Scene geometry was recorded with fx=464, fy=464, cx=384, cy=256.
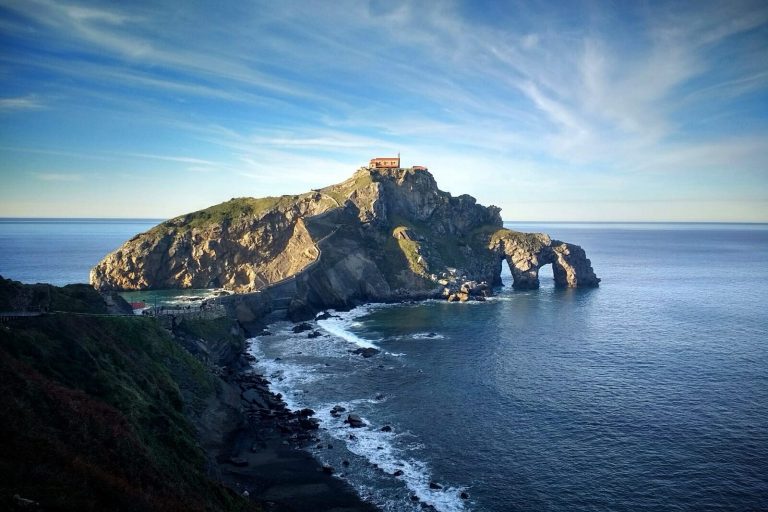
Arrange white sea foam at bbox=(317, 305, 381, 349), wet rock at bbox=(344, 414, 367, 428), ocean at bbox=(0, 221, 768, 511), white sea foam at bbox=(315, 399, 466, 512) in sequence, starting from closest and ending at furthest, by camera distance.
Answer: white sea foam at bbox=(315, 399, 466, 512), ocean at bbox=(0, 221, 768, 511), wet rock at bbox=(344, 414, 367, 428), white sea foam at bbox=(317, 305, 381, 349)

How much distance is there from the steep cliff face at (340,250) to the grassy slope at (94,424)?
68776 mm

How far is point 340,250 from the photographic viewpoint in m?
137

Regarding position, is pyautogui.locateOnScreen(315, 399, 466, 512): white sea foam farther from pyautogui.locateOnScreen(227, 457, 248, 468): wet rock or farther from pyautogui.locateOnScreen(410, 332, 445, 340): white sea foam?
pyautogui.locateOnScreen(410, 332, 445, 340): white sea foam

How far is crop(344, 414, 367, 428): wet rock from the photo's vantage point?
56.5 m

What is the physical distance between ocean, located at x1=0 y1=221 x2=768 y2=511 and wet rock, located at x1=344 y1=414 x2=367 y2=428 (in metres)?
1.88

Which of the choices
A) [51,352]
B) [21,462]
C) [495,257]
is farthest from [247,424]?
[495,257]

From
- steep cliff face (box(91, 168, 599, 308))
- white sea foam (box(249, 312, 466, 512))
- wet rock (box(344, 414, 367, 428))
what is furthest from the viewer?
steep cliff face (box(91, 168, 599, 308))

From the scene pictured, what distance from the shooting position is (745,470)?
149 ft

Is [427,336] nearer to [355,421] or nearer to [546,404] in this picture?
[546,404]

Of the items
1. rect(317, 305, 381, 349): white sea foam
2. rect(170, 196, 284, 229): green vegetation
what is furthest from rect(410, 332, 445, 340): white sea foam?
rect(170, 196, 284, 229): green vegetation

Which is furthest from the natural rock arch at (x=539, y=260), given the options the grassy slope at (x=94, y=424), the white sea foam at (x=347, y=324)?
the grassy slope at (x=94, y=424)

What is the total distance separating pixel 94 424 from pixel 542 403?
51.6 meters

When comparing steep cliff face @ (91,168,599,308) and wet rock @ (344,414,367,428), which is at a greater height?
steep cliff face @ (91,168,599,308)

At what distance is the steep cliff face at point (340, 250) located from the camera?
136m
